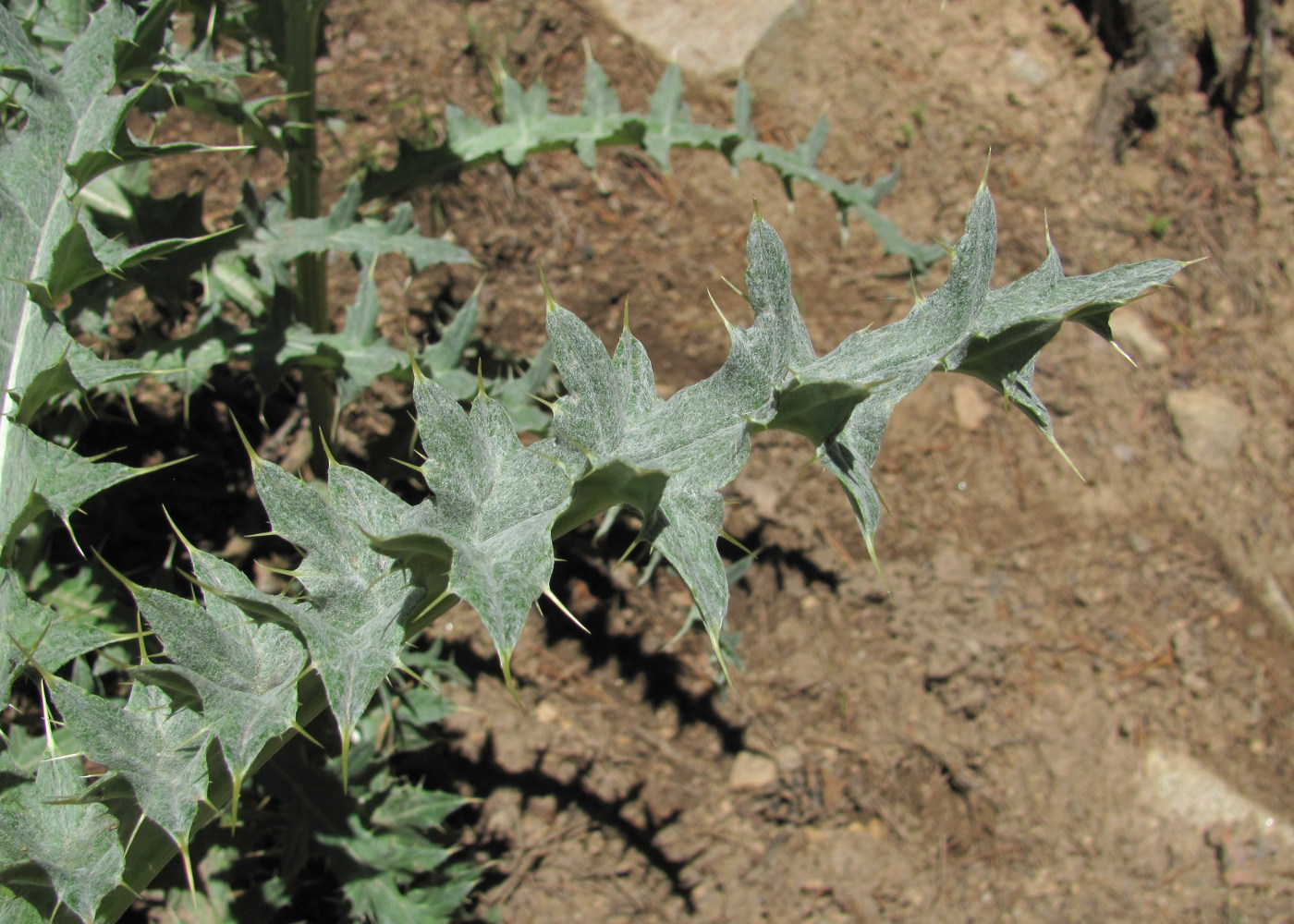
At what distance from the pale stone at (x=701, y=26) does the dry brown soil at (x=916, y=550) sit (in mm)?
84

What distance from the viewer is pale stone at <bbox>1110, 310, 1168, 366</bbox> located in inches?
129

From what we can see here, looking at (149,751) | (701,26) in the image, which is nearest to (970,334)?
(149,751)

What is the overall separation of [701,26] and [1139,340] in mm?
2120

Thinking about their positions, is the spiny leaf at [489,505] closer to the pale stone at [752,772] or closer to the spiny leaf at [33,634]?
the spiny leaf at [33,634]

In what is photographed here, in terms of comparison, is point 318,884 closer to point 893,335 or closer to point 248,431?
point 248,431

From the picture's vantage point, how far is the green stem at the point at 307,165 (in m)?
1.69

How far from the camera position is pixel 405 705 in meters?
2.04

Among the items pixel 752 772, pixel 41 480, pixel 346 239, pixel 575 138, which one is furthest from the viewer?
pixel 752 772

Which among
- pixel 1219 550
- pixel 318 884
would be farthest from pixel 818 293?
pixel 318 884

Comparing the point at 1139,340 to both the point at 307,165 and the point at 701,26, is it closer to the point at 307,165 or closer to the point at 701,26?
the point at 701,26

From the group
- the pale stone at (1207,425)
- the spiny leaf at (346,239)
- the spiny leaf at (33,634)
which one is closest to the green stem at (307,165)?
the spiny leaf at (346,239)

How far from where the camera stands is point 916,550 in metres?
2.86

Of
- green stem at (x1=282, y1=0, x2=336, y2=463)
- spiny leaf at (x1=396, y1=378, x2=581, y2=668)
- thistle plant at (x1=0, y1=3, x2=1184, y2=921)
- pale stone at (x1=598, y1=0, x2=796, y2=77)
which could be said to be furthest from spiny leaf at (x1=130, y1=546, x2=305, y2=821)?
pale stone at (x1=598, y1=0, x2=796, y2=77)

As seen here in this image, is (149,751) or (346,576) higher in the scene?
(346,576)
